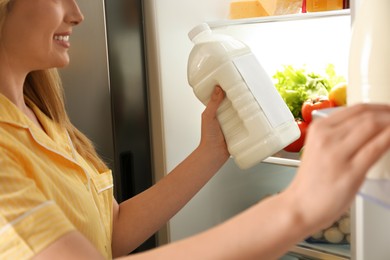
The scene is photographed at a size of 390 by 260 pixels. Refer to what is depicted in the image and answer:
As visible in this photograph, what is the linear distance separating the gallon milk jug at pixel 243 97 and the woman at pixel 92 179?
5 cm

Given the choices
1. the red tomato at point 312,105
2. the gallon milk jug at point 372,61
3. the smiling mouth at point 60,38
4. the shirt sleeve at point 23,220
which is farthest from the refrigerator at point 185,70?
the gallon milk jug at point 372,61

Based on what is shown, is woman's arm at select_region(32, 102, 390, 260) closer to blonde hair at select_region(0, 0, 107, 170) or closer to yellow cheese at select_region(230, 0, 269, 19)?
blonde hair at select_region(0, 0, 107, 170)

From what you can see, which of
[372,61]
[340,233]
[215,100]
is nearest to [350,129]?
[372,61]

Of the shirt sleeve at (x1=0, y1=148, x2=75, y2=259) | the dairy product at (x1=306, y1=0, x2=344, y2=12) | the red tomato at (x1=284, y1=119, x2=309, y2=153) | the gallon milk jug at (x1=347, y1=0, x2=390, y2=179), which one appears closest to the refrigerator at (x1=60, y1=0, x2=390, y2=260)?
the dairy product at (x1=306, y1=0, x2=344, y2=12)

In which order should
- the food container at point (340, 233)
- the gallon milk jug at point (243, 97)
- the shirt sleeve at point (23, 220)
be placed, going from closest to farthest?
the shirt sleeve at point (23, 220) → the gallon milk jug at point (243, 97) → the food container at point (340, 233)

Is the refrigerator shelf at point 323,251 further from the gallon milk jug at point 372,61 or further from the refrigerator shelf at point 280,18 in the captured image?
the gallon milk jug at point 372,61

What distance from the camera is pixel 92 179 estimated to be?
1293 mm

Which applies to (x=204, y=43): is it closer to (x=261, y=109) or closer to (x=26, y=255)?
(x=261, y=109)

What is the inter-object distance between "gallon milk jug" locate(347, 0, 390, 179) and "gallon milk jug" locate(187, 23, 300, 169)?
60 cm

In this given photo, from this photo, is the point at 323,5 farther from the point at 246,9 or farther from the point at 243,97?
the point at 243,97

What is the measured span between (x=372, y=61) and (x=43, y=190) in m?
0.68

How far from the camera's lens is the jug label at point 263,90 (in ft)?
4.00

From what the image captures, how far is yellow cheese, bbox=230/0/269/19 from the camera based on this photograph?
1.83 metres

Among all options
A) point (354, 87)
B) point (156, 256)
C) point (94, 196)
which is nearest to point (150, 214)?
point (94, 196)
